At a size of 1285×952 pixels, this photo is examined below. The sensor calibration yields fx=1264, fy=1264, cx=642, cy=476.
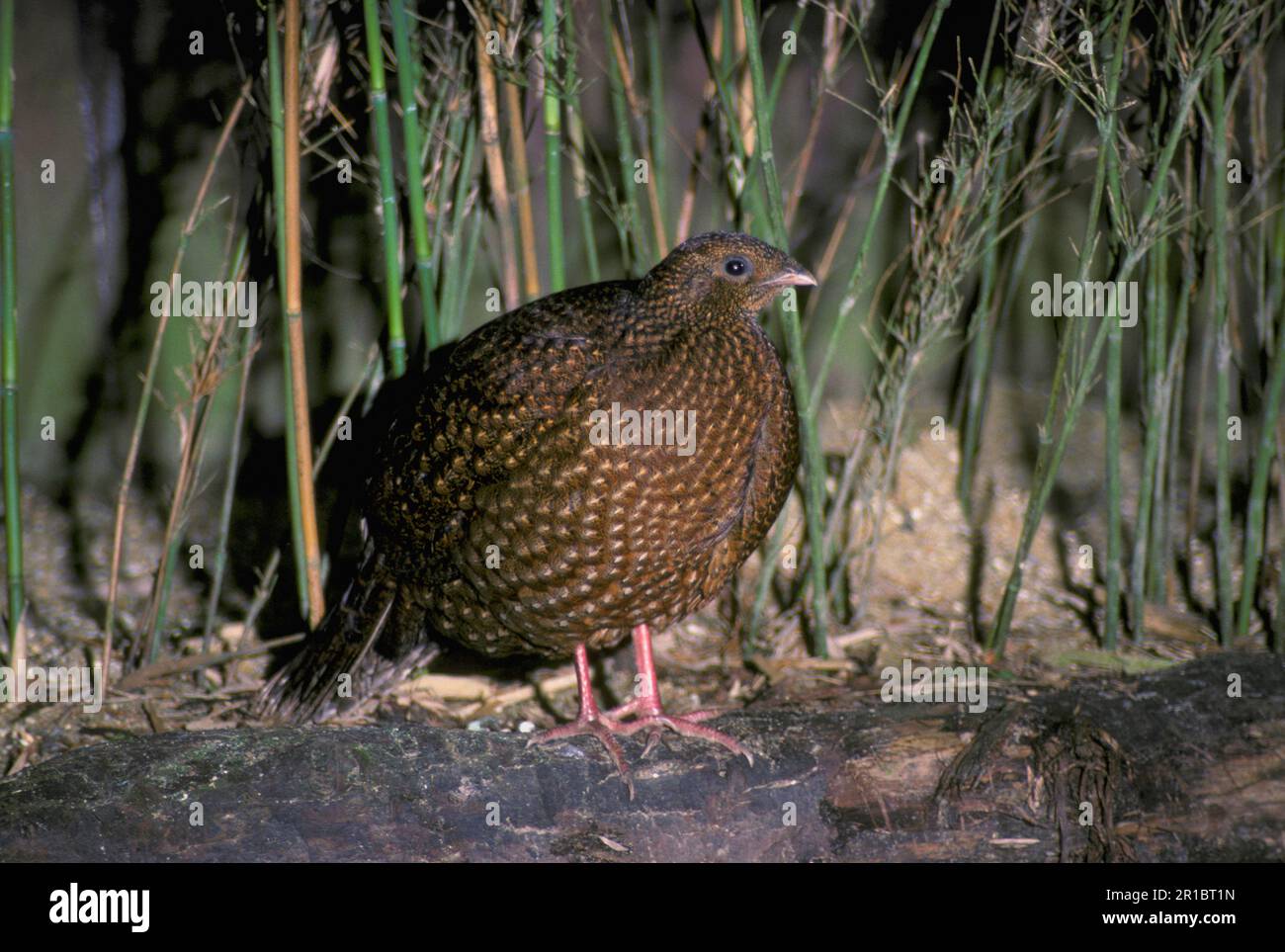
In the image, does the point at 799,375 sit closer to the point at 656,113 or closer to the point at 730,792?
the point at 656,113

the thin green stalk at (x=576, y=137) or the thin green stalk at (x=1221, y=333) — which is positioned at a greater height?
the thin green stalk at (x=576, y=137)

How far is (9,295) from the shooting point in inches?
125

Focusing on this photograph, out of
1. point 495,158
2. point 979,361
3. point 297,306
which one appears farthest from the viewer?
point 979,361

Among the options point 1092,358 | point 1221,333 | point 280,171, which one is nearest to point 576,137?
point 280,171

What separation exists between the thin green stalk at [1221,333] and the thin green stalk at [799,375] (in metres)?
1.10

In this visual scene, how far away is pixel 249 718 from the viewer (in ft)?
11.4

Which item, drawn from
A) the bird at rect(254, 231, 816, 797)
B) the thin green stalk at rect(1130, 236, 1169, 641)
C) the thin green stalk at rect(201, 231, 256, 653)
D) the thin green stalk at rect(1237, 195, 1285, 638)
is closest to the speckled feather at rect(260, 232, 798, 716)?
the bird at rect(254, 231, 816, 797)

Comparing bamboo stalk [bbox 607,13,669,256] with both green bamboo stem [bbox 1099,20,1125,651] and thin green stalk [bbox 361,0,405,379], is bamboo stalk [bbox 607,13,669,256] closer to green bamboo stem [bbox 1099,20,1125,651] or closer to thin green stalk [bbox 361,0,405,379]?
thin green stalk [bbox 361,0,405,379]

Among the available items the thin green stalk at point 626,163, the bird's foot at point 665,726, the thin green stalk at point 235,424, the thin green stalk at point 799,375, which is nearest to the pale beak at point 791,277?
the thin green stalk at point 799,375

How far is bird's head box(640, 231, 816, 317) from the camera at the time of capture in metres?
2.94

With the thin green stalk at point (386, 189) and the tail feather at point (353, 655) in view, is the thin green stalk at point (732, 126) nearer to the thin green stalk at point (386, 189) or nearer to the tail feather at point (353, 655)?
the thin green stalk at point (386, 189)

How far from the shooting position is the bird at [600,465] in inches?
112

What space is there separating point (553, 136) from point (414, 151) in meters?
0.40

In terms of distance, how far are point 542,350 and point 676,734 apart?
37.8 inches
